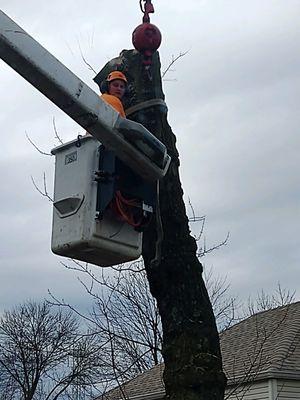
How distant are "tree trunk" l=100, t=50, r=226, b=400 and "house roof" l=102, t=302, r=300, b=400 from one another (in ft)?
26.7

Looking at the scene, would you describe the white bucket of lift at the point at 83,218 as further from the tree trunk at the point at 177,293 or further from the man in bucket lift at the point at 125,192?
the tree trunk at the point at 177,293

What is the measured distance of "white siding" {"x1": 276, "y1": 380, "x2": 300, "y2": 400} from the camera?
1614cm

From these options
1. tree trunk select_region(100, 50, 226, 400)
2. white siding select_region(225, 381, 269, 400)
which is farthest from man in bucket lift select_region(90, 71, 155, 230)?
white siding select_region(225, 381, 269, 400)

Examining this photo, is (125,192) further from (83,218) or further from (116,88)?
(116,88)

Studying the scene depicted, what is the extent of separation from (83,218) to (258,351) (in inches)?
396

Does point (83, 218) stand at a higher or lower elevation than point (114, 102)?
lower

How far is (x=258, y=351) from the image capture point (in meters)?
13.8

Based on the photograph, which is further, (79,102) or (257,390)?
(257,390)

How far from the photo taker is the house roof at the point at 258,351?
16031mm

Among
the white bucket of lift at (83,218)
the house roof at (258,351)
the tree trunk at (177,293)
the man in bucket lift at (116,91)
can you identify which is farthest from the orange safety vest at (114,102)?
the house roof at (258,351)

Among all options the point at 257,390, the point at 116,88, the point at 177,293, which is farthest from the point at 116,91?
the point at 257,390

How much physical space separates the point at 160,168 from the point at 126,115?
0.52 metres

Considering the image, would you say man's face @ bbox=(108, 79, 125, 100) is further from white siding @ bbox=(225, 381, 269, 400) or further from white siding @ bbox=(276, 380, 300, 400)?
white siding @ bbox=(276, 380, 300, 400)

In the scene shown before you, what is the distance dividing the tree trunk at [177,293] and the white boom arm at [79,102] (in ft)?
2.70
